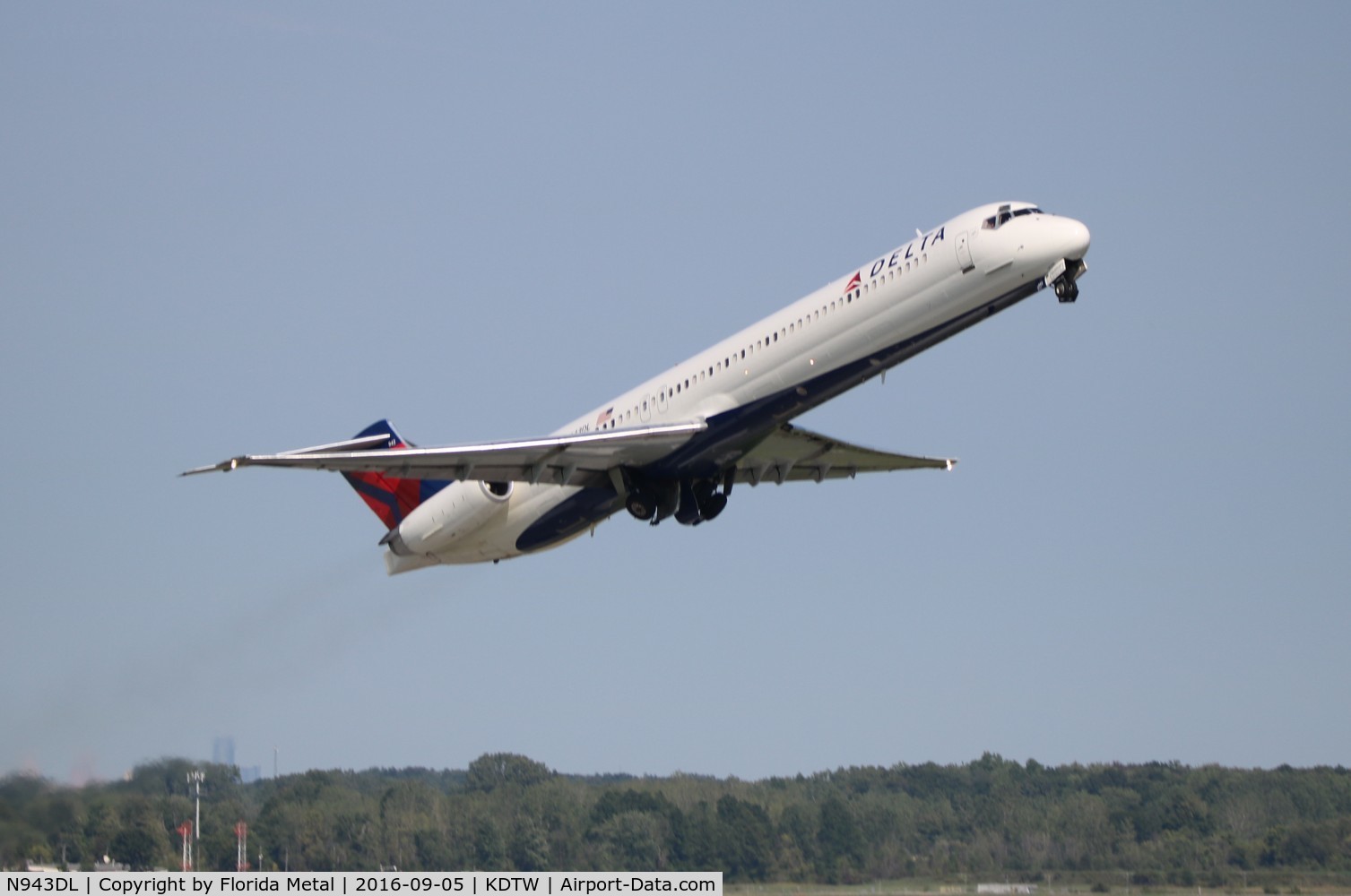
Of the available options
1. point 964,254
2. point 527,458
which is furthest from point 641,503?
point 964,254

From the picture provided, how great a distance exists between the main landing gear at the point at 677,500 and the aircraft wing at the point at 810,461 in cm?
130

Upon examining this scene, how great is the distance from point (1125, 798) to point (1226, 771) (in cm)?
410

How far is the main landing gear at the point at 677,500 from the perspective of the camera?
4409 cm

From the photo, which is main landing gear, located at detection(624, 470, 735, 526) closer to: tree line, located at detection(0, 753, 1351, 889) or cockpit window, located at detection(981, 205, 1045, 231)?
cockpit window, located at detection(981, 205, 1045, 231)

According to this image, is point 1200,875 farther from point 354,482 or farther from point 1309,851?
point 354,482

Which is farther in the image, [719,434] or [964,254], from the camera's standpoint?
[719,434]

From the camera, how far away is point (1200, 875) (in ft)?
175

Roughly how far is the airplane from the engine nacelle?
4 cm

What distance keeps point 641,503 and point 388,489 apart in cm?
914

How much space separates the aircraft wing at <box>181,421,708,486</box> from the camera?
134ft

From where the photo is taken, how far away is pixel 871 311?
3847 centimetres

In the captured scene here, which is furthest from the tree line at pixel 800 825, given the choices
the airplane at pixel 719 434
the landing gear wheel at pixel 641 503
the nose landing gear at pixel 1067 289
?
the nose landing gear at pixel 1067 289

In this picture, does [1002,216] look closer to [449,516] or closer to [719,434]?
[719,434]
